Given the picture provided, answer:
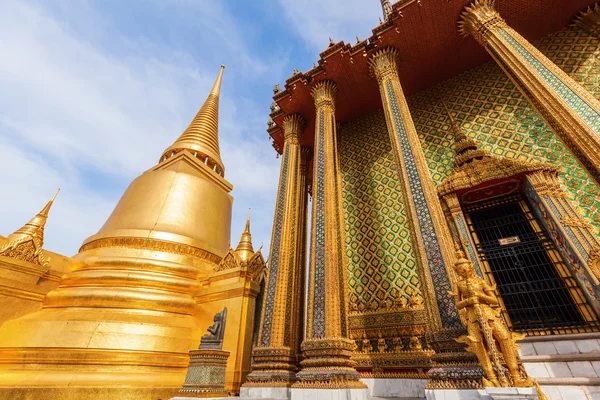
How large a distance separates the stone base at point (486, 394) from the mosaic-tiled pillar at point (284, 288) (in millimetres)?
2022

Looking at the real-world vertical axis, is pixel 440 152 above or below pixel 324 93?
below

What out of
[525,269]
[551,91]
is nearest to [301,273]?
[525,269]

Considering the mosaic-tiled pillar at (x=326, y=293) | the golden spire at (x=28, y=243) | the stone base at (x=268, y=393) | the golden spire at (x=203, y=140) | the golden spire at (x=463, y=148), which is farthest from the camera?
the golden spire at (x=203, y=140)

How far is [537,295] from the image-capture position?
4090 mm

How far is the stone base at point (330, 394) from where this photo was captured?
3.15 metres

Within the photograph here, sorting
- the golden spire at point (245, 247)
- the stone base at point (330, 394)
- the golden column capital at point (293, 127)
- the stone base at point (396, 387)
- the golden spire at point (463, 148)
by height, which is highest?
the golden column capital at point (293, 127)

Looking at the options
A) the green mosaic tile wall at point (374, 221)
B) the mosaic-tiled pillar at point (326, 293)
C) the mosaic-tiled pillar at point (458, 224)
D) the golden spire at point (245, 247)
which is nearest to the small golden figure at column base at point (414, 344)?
the green mosaic tile wall at point (374, 221)

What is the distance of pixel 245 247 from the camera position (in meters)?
6.35

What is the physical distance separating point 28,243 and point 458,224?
26.5 feet

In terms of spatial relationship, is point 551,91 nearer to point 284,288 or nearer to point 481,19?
point 481,19

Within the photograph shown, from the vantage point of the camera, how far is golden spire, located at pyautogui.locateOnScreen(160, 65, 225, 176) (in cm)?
1012

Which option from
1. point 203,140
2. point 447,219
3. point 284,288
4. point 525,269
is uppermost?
point 203,140

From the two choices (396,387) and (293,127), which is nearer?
(396,387)

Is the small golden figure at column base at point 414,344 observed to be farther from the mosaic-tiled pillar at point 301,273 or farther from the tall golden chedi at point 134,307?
the tall golden chedi at point 134,307
